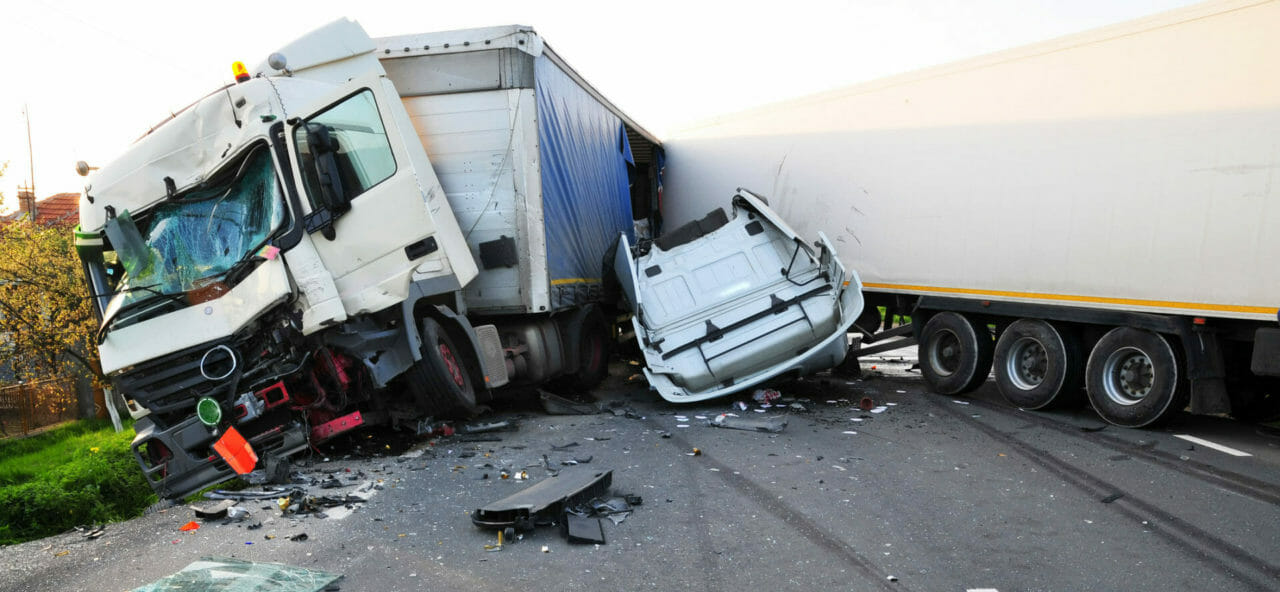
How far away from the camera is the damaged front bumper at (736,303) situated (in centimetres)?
818

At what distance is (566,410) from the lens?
27.9ft

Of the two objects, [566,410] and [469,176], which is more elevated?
[469,176]

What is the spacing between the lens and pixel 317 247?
593 cm

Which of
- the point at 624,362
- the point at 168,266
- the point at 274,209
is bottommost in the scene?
the point at 624,362

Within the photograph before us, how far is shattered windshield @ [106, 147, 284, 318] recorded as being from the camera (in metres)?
5.65

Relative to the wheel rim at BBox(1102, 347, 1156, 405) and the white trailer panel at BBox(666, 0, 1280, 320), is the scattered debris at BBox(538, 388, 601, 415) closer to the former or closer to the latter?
the white trailer panel at BBox(666, 0, 1280, 320)

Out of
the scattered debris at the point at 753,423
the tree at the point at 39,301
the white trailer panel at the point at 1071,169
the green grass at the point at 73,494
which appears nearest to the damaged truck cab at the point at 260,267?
the green grass at the point at 73,494

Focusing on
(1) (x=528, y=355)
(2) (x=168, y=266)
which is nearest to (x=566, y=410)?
(1) (x=528, y=355)

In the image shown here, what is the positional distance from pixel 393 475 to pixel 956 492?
3.75m

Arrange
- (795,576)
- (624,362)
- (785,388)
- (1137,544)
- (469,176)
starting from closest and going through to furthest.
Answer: (795,576) < (1137,544) < (469,176) < (785,388) < (624,362)

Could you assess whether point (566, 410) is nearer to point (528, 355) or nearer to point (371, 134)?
point (528, 355)

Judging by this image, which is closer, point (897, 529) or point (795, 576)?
point (795, 576)

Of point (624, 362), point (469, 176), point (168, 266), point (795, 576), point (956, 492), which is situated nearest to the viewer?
point (795, 576)

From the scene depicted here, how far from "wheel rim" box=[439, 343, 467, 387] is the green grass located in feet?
8.72
